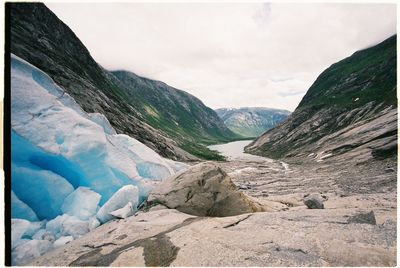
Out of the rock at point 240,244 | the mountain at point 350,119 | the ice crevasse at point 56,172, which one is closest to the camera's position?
the rock at point 240,244

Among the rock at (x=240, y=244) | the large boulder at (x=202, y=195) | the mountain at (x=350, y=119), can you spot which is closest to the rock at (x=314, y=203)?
the large boulder at (x=202, y=195)

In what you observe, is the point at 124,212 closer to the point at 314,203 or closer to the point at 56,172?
the point at 56,172

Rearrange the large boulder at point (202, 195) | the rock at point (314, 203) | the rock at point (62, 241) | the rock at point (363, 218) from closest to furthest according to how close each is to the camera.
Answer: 1. the rock at point (363, 218)
2. the rock at point (62, 241)
3. the large boulder at point (202, 195)
4. the rock at point (314, 203)

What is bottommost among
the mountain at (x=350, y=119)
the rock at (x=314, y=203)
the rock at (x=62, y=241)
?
the rock at (x=62, y=241)

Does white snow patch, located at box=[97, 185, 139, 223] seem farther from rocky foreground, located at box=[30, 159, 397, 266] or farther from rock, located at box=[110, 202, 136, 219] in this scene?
rocky foreground, located at box=[30, 159, 397, 266]

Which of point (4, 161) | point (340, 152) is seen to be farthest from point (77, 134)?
point (340, 152)

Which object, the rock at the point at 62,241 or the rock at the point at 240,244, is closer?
the rock at the point at 240,244

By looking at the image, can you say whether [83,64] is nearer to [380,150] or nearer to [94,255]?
[380,150]

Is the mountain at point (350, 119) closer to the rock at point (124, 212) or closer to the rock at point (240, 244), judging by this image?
the rock at point (240, 244)
